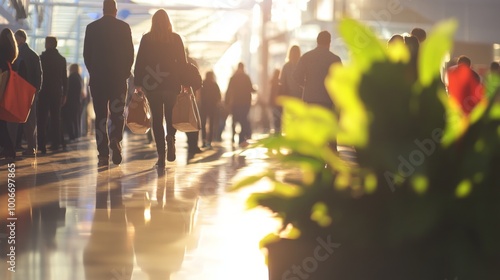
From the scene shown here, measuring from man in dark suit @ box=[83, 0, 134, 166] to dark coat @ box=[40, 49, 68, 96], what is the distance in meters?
4.40

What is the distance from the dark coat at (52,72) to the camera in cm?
1828

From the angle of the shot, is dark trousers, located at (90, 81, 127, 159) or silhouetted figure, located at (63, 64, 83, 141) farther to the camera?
silhouetted figure, located at (63, 64, 83, 141)

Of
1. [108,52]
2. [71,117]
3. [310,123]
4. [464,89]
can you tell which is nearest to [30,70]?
[108,52]

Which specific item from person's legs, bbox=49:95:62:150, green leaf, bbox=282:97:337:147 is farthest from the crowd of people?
green leaf, bbox=282:97:337:147

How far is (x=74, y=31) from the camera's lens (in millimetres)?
37094

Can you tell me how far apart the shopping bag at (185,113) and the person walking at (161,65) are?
0.80 metres

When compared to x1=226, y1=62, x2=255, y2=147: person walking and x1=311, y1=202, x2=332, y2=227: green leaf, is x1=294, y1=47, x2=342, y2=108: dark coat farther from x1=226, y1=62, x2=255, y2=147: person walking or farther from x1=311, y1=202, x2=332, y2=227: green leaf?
x1=311, y1=202, x2=332, y2=227: green leaf

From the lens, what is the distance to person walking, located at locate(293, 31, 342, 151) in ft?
48.3

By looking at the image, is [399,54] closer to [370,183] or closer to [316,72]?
[370,183]

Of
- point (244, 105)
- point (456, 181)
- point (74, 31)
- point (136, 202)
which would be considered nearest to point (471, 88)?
point (456, 181)

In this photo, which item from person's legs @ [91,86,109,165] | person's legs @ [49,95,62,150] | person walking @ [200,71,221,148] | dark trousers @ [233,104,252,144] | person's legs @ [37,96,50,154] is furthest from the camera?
dark trousers @ [233,104,252,144]

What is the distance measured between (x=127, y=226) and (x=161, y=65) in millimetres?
6178

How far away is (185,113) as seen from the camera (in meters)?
15.2

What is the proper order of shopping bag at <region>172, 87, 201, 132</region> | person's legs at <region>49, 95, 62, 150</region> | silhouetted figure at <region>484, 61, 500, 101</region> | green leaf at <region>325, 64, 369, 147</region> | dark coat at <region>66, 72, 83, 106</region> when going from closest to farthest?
1. green leaf at <region>325, 64, 369, 147</region>
2. silhouetted figure at <region>484, 61, 500, 101</region>
3. shopping bag at <region>172, 87, 201, 132</region>
4. person's legs at <region>49, 95, 62, 150</region>
5. dark coat at <region>66, 72, 83, 106</region>
